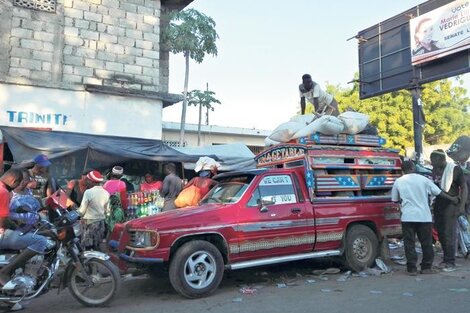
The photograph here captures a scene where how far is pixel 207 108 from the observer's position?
95.2ft

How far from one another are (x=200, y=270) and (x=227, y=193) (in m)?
1.42

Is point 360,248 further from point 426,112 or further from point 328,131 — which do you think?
point 426,112

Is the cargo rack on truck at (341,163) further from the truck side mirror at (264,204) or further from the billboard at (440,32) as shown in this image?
the billboard at (440,32)

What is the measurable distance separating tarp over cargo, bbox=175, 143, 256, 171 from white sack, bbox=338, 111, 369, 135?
381 centimetres

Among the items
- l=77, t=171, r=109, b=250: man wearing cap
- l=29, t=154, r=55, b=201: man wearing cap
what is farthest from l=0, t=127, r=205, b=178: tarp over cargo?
l=77, t=171, r=109, b=250: man wearing cap

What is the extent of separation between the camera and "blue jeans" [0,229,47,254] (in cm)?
520

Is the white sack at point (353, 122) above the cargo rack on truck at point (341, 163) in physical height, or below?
above

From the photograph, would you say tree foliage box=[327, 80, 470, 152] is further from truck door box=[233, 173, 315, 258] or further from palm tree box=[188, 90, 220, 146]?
truck door box=[233, 173, 315, 258]

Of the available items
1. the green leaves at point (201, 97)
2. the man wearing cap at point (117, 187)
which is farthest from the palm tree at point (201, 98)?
the man wearing cap at point (117, 187)

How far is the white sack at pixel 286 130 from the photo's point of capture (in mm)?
8281

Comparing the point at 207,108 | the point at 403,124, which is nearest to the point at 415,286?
the point at 207,108

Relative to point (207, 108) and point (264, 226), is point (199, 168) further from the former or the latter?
point (207, 108)

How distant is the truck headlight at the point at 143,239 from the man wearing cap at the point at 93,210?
2208 mm

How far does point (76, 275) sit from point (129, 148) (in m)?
5.34
